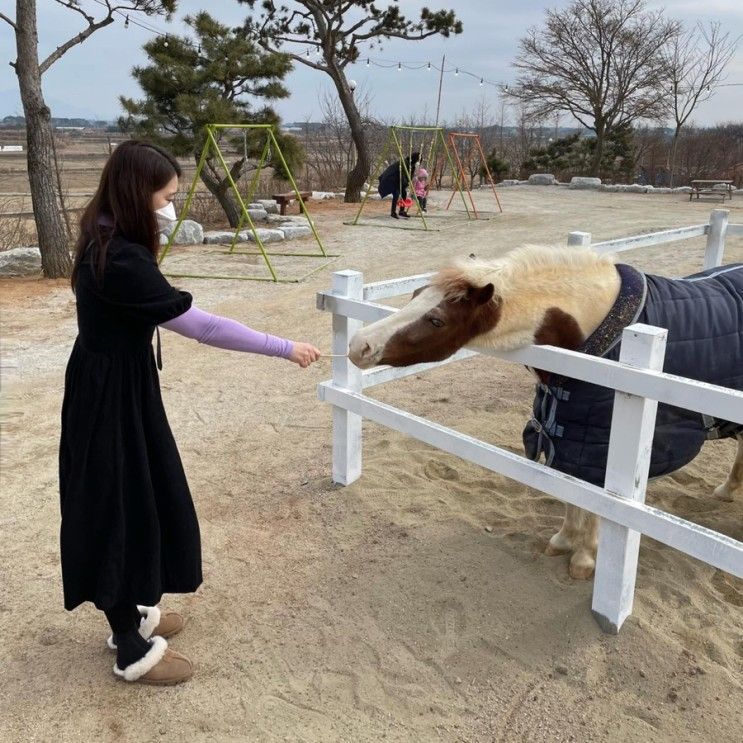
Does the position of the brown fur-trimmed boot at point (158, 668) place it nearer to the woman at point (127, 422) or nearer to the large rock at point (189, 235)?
the woman at point (127, 422)

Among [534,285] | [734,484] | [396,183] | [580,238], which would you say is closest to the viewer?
[534,285]

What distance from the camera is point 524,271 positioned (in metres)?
2.14

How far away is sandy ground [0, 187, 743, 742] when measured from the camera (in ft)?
6.20

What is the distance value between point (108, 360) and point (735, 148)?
83.5 ft

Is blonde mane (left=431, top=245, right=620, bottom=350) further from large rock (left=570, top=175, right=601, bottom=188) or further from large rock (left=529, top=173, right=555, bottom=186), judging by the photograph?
large rock (left=529, top=173, right=555, bottom=186)

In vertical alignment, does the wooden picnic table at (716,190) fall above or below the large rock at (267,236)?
above

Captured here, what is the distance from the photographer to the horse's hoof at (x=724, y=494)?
3.06 metres

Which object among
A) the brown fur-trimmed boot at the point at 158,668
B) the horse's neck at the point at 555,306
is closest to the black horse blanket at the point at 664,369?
the horse's neck at the point at 555,306

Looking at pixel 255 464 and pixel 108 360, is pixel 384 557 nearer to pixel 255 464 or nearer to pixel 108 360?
pixel 255 464

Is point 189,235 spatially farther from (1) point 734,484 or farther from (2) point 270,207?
(1) point 734,484

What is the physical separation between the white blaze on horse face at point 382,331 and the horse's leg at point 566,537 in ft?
3.41

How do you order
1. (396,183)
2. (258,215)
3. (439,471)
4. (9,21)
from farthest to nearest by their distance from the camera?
(396,183) → (258,215) → (9,21) → (439,471)

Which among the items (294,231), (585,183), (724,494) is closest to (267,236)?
(294,231)

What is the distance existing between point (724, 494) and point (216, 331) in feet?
7.95
